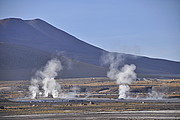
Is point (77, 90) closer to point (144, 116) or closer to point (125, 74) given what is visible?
point (125, 74)

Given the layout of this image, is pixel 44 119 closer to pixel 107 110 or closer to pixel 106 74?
pixel 107 110

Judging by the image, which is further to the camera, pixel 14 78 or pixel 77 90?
pixel 14 78

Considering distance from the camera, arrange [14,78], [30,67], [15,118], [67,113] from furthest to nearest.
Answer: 1. [30,67]
2. [14,78]
3. [67,113]
4. [15,118]

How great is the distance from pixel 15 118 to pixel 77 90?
207 ft

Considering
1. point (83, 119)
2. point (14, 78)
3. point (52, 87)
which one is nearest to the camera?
point (83, 119)

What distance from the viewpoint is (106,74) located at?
19588cm

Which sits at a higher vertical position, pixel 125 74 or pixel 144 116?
pixel 125 74

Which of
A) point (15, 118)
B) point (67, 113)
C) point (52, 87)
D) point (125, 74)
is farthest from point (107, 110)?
point (125, 74)

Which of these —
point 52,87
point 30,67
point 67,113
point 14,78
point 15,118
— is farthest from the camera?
point 30,67

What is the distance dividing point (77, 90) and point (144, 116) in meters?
66.5

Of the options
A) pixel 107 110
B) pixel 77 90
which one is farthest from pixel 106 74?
pixel 107 110

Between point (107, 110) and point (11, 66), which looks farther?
point (11, 66)

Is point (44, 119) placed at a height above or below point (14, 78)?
below

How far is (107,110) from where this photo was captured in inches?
2071
